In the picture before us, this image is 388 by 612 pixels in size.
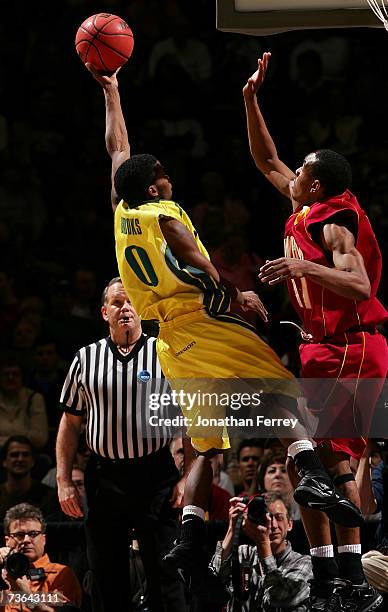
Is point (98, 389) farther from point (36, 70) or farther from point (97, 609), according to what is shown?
point (36, 70)

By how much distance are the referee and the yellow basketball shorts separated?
→ 823mm

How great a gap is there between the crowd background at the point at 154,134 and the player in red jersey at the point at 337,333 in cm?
279

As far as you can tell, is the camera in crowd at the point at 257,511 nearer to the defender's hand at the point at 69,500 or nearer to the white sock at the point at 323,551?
the white sock at the point at 323,551

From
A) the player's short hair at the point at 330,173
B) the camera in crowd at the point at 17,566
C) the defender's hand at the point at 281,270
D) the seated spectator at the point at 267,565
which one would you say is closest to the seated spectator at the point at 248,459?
the seated spectator at the point at 267,565

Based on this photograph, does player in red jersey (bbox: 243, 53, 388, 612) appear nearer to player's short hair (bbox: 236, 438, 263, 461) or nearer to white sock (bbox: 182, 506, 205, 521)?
white sock (bbox: 182, 506, 205, 521)

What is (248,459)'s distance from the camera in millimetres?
8727

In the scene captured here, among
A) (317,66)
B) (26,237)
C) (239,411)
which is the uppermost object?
(317,66)

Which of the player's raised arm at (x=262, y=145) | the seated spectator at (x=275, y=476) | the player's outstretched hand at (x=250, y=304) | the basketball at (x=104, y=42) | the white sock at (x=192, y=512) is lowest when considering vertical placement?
the white sock at (x=192, y=512)

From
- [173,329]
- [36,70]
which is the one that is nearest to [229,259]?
[173,329]

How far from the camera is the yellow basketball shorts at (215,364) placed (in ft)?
22.3

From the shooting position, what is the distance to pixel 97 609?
744 cm

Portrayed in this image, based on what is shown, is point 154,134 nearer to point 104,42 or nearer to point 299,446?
point 104,42

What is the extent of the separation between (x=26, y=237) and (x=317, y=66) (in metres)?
2.91

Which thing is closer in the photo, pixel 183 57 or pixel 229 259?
pixel 229 259
